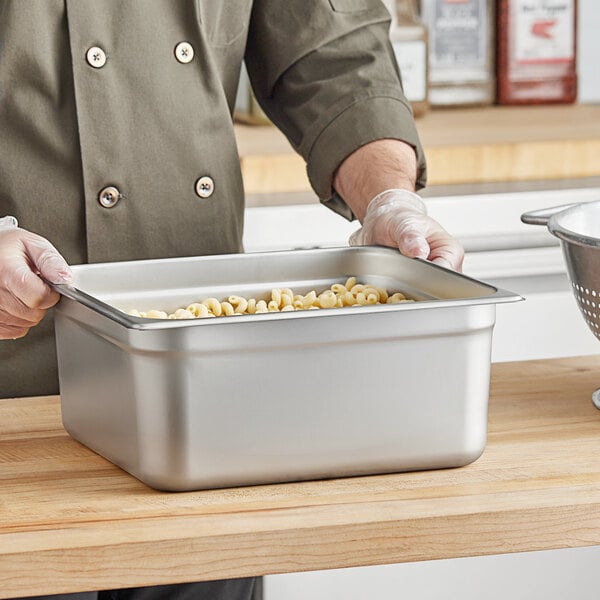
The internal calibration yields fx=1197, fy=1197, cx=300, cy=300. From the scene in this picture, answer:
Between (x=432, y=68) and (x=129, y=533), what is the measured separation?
177 cm

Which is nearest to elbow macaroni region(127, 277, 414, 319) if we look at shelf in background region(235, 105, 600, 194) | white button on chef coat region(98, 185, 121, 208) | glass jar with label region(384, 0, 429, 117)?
white button on chef coat region(98, 185, 121, 208)

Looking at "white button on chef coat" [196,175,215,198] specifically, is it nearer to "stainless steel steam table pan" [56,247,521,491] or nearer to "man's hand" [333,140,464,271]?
"man's hand" [333,140,464,271]

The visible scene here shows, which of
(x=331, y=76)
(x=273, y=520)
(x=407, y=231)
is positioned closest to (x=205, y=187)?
(x=331, y=76)

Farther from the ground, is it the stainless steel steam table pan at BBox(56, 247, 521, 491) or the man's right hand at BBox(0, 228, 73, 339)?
the man's right hand at BBox(0, 228, 73, 339)

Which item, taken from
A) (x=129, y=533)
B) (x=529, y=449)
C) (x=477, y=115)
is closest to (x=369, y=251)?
(x=529, y=449)

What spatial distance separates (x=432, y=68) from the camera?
7.68 ft

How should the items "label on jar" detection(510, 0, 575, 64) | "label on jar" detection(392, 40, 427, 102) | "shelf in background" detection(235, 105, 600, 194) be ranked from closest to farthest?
"shelf in background" detection(235, 105, 600, 194)
"label on jar" detection(392, 40, 427, 102)
"label on jar" detection(510, 0, 575, 64)

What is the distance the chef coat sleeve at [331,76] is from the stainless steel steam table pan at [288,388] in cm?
44

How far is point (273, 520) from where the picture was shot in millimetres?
726

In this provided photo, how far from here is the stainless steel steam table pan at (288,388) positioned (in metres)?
0.73

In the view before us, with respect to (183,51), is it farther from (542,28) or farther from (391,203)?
(542,28)

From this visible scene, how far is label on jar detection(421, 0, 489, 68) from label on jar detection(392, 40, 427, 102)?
15cm

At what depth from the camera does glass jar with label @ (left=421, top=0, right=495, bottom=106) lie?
7.64 feet

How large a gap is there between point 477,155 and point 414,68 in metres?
0.37
